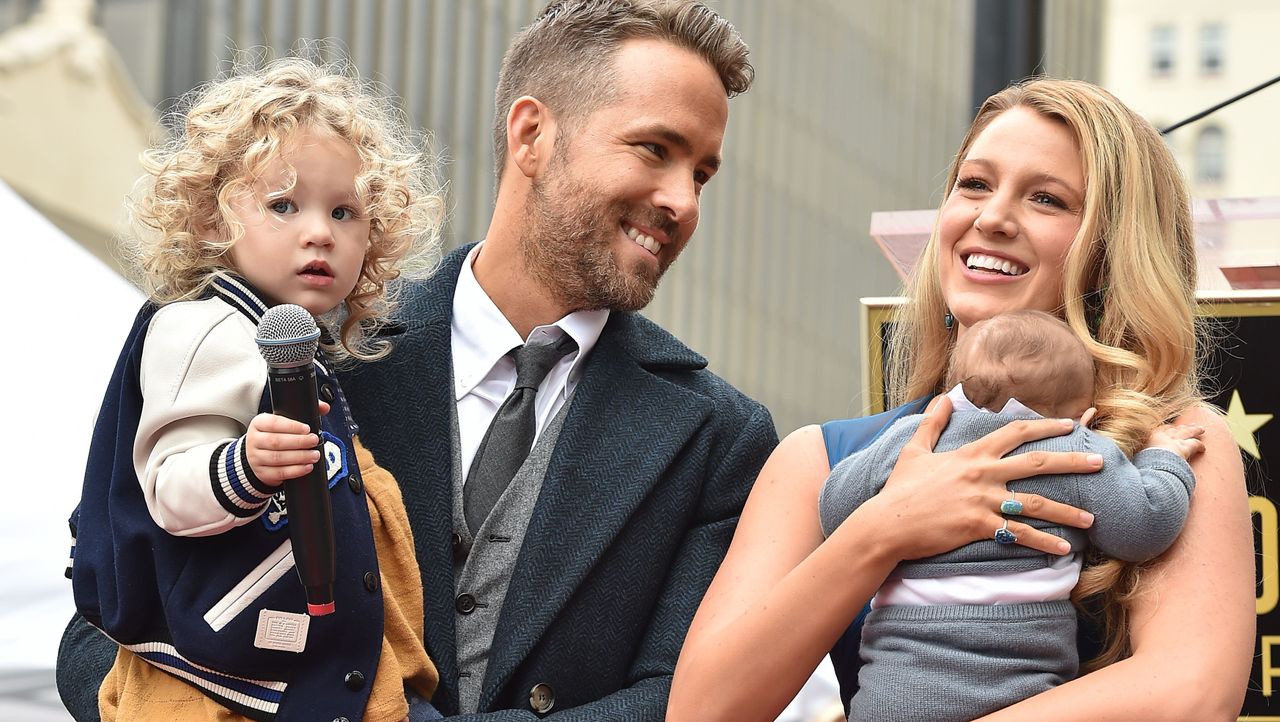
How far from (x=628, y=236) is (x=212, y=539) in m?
1.15

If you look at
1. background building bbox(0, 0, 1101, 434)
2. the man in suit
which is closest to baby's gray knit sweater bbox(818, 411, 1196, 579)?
the man in suit

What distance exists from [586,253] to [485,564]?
695 millimetres

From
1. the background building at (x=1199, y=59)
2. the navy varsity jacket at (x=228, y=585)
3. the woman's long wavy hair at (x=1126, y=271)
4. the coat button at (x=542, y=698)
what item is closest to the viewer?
the navy varsity jacket at (x=228, y=585)

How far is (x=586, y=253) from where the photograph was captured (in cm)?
350

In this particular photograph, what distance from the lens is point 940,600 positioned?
106 inches

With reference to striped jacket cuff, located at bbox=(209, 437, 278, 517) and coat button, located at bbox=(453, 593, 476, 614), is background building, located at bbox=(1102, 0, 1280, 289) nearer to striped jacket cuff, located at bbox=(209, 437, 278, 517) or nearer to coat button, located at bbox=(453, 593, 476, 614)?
coat button, located at bbox=(453, 593, 476, 614)

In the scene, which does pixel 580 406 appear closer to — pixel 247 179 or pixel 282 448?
pixel 247 179

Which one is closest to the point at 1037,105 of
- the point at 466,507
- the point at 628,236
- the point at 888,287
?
the point at 628,236

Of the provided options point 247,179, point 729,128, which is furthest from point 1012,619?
point 729,128

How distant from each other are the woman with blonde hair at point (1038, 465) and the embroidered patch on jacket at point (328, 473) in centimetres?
68

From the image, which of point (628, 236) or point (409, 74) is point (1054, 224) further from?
point (409, 74)

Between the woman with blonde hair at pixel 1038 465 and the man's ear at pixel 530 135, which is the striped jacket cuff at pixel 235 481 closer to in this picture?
the woman with blonde hair at pixel 1038 465

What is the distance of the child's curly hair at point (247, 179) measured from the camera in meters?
2.94

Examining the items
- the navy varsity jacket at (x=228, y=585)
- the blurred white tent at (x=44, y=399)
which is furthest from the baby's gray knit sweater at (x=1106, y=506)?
the blurred white tent at (x=44, y=399)
